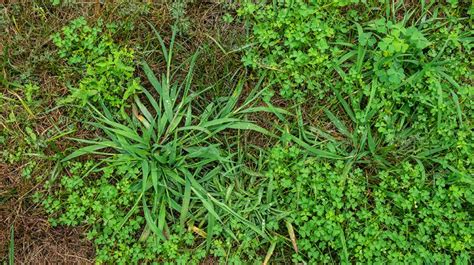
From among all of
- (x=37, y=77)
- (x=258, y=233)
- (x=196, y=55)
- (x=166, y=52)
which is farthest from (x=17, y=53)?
(x=258, y=233)

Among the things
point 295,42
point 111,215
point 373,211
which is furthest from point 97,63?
point 373,211

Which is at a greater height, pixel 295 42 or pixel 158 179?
pixel 295 42

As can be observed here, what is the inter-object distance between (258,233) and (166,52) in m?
1.43

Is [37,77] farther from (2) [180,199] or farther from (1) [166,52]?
(2) [180,199]

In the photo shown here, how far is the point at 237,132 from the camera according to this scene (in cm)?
355

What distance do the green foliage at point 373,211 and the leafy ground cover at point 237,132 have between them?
13 mm

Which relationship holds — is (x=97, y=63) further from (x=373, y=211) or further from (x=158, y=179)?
(x=373, y=211)

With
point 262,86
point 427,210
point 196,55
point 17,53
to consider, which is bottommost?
point 427,210

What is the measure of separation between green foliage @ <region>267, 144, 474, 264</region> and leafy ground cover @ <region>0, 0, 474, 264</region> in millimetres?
13

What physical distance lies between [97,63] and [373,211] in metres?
2.16

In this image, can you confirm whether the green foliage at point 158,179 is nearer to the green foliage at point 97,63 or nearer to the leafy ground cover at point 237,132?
the leafy ground cover at point 237,132

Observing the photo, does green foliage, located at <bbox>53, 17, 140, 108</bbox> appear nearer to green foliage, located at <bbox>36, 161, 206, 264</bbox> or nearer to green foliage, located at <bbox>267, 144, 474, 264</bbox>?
green foliage, located at <bbox>36, 161, 206, 264</bbox>

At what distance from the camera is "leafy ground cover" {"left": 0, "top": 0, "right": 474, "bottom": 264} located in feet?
11.0

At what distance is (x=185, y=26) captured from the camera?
3.55 meters
